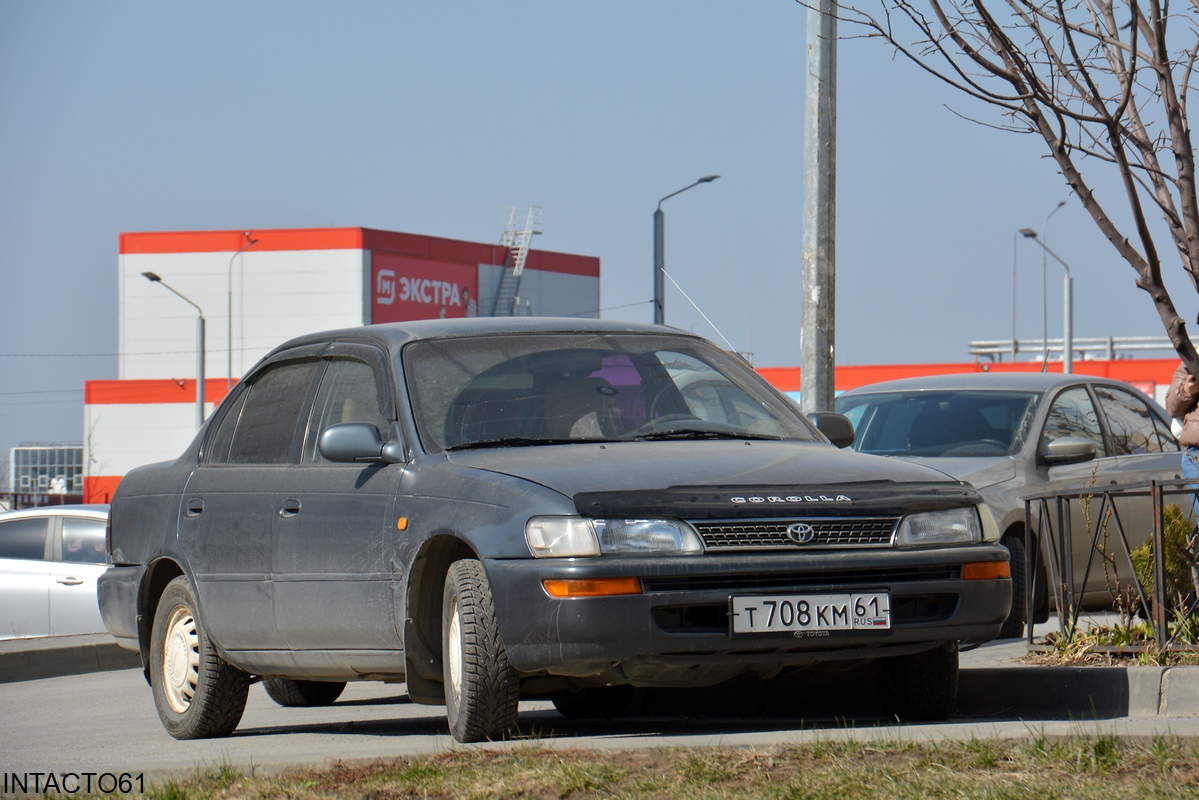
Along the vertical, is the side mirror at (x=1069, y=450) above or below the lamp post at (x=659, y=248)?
below

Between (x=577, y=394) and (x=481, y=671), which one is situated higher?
(x=577, y=394)

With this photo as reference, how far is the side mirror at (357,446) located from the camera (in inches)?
249

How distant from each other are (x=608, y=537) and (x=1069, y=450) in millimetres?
5370

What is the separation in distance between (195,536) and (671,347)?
2179 millimetres

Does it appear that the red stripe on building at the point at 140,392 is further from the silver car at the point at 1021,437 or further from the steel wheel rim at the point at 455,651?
the steel wheel rim at the point at 455,651

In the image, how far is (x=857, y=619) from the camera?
560 cm

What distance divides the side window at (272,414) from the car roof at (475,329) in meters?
0.24

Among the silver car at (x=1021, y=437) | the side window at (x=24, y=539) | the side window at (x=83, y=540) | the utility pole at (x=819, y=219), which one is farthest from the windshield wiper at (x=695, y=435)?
the side window at (x=24, y=539)

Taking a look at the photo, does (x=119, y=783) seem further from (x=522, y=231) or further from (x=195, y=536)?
(x=522, y=231)

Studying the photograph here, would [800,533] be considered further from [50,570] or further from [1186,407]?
[50,570]

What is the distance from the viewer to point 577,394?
258 inches

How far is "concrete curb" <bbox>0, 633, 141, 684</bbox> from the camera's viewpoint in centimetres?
1086

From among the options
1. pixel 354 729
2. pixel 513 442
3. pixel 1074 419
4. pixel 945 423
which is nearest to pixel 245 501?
pixel 354 729

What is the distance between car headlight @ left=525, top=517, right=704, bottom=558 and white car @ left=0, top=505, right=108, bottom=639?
386 inches
